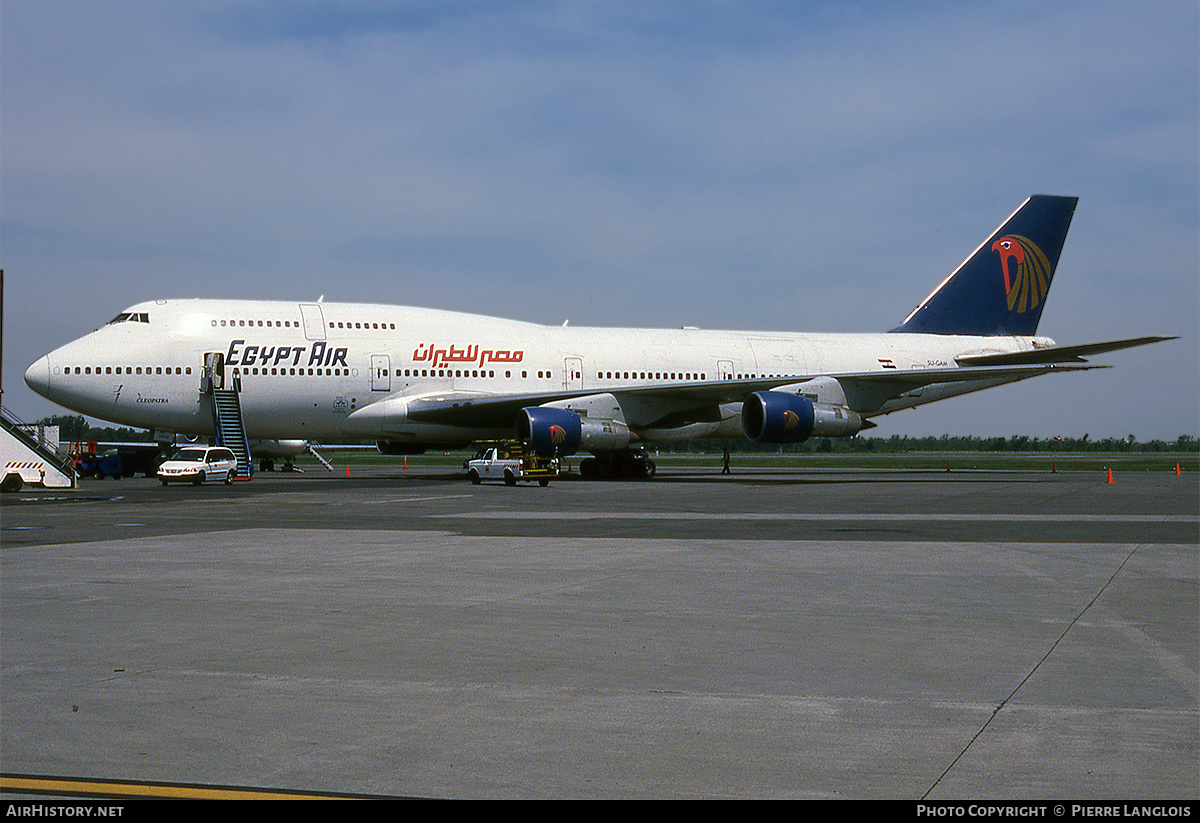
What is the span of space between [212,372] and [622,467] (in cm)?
1383

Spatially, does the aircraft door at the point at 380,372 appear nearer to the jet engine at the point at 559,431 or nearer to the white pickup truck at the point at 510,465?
the white pickup truck at the point at 510,465

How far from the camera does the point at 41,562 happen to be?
12523 millimetres

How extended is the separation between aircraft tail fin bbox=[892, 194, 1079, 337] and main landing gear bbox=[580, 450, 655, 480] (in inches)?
530

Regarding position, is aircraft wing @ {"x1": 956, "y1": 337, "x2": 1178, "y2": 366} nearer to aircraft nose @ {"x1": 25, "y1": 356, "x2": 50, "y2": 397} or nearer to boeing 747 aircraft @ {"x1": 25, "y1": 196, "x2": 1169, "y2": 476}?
boeing 747 aircraft @ {"x1": 25, "y1": 196, "x2": 1169, "y2": 476}

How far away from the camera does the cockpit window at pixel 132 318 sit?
32.5m

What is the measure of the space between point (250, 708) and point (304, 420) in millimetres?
28672

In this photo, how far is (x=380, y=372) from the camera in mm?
33812

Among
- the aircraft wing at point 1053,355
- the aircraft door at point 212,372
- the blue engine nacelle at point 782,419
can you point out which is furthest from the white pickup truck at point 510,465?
the aircraft wing at point 1053,355

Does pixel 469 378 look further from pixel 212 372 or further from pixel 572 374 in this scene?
pixel 212 372

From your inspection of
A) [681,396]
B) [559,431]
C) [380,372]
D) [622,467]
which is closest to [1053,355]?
[681,396]

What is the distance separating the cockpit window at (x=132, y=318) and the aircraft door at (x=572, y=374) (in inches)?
526
